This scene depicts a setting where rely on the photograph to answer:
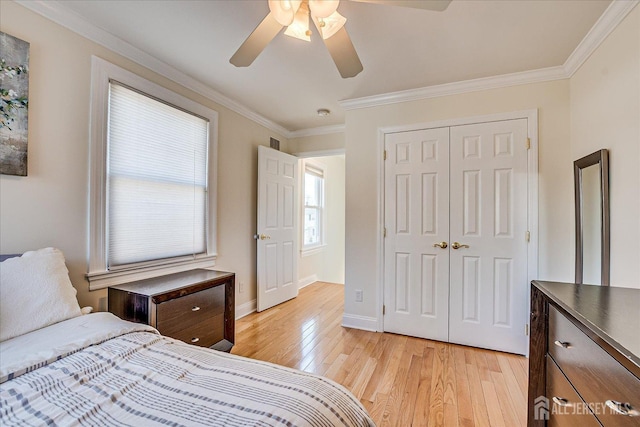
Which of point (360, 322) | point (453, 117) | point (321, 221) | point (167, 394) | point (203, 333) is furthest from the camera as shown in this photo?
point (321, 221)

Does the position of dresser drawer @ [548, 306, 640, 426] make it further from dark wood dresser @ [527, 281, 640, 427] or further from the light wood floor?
the light wood floor

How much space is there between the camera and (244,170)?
11.1 ft

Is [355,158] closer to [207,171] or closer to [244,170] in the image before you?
[244,170]

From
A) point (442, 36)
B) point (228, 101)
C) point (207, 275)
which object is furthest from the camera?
point (228, 101)

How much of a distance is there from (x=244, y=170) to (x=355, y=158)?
133 cm

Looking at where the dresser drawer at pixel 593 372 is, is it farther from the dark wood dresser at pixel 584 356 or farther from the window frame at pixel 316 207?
the window frame at pixel 316 207

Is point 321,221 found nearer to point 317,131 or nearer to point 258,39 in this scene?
point 317,131

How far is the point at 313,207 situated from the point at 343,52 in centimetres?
384

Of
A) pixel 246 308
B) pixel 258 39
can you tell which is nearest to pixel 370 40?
pixel 258 39

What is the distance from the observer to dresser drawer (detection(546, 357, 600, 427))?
93cm

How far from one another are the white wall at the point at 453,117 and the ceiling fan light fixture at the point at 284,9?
6.30 ft

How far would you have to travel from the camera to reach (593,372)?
880mm

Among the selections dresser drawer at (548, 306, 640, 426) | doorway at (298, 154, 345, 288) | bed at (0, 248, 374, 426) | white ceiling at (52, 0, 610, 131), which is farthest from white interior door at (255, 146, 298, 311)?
dresser drawer at (548, 306, 640, 426)

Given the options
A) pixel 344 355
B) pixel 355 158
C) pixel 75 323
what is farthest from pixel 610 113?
pixel 75 323
